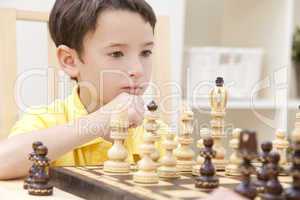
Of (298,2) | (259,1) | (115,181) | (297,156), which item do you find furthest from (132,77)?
(298,2)

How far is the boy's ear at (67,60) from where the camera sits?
1.71 m

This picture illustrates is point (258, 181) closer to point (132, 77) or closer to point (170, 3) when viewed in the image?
point (132, 77)

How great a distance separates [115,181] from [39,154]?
0.14 meters

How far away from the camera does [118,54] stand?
5.14 feet

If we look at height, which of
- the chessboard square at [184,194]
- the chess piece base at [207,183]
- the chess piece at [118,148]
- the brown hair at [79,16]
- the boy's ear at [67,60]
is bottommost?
the chessboard square at [184,194]

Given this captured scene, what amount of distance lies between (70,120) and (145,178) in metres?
0.52

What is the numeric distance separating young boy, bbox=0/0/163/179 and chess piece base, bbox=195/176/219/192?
36 cm

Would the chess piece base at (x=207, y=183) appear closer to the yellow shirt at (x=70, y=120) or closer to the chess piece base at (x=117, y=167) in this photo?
the chess piece base at (x=117, y=167)

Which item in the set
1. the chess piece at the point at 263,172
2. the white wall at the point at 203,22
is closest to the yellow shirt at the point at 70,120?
the chess piece at the point at 263,172

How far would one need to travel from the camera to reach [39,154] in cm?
120

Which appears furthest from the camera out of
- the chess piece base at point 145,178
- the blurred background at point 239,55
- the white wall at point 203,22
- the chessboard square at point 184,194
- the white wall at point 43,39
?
the white wall at point 203,22

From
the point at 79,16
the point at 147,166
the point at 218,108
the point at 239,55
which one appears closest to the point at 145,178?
the point at 147,166

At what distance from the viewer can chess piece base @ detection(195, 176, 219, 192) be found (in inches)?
→ 43.6

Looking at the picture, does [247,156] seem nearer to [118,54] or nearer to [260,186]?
[260,186]
